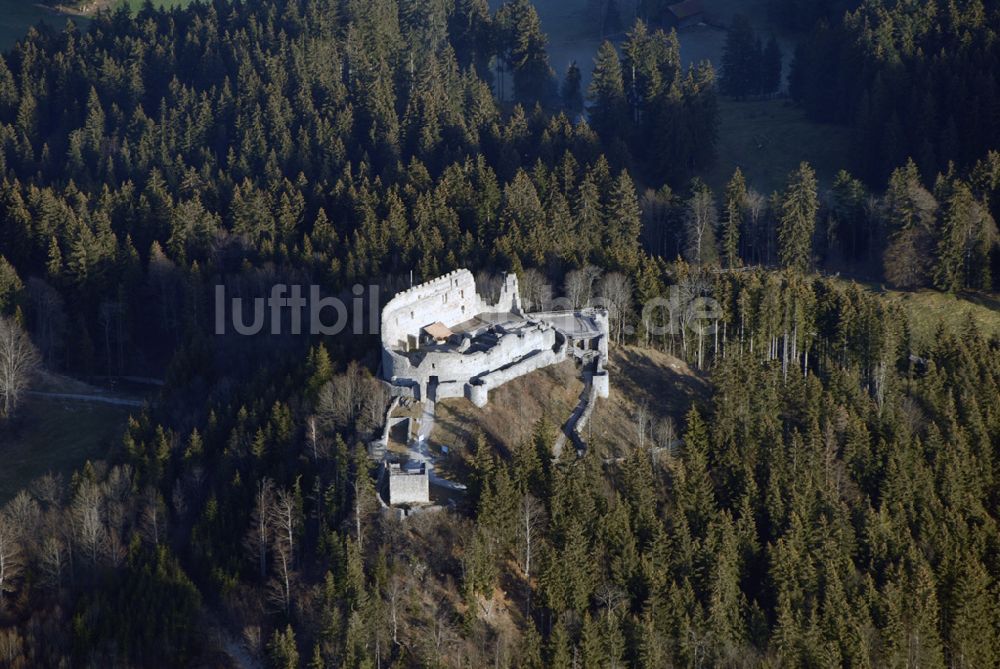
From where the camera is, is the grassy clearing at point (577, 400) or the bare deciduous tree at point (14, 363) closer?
the grassy clearing at point (577, 400)

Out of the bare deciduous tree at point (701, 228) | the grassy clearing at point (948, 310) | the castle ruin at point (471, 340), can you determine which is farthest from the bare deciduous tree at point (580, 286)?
the grassy clearing at point (948, 310)

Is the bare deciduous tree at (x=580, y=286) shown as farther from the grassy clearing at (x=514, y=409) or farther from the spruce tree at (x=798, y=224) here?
the spruce tree at (x=798, y=224)

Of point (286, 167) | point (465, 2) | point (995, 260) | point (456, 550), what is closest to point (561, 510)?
point (456, 550)

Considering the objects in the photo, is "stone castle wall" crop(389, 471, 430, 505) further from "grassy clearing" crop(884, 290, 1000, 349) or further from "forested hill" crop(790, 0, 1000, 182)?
"forested hill" crop(790, 0, 1000, 182)

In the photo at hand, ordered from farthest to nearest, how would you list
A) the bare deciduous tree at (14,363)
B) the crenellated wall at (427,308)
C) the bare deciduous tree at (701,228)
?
1. the bare deciduous tree at (701,228)
2. the bare deciduous tree at (14,363)
3. the crenellated wall at (427,308)

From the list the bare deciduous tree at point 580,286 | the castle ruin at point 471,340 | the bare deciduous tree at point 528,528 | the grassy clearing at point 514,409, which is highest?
the bare deciduous tree at point 580,286

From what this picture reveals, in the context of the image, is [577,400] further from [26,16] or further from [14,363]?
[26,16]
